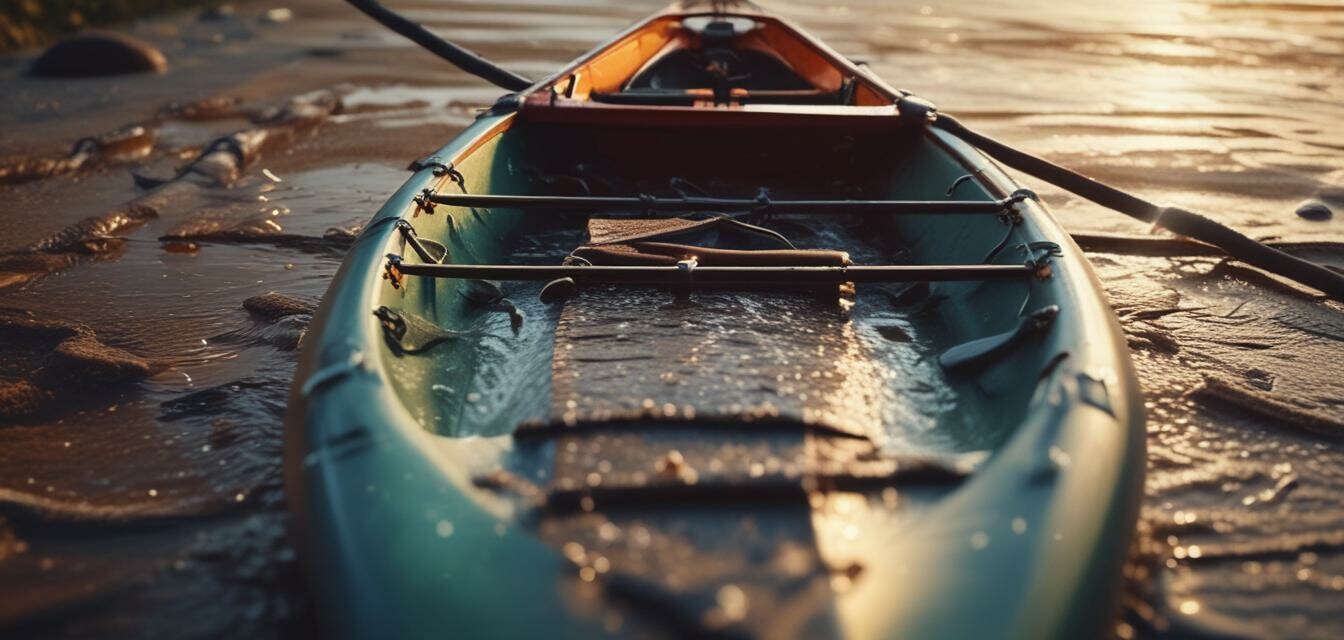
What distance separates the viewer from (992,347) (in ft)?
7.78

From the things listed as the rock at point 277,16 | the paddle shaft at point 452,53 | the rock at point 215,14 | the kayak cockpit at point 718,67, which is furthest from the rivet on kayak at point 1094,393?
the rock at point 215,14

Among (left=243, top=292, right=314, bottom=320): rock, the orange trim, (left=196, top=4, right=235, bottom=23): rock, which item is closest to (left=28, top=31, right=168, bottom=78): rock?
(left=196, top=4, right=235, bottom=23): rock

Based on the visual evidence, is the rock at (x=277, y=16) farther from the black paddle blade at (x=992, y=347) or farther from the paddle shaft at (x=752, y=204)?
the black paddle blade at (x=992, y=347)

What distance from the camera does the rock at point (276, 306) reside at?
357 cm

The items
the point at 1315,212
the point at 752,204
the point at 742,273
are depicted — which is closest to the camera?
the point at 742,273

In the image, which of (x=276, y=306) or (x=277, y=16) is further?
(x=277, y=16)

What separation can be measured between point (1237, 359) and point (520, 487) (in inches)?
111

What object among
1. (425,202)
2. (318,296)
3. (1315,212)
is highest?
(425,202)

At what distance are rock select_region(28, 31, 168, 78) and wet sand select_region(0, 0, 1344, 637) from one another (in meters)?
0.35

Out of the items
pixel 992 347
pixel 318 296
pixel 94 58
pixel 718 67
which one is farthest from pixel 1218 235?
pixel 94 58

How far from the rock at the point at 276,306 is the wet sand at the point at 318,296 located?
16 millimetres

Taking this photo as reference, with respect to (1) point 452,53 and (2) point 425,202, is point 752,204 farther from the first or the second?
(1) point 452,53

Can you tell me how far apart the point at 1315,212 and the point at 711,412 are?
4.68 m

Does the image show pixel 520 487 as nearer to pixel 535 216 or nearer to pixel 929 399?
pixel 929 399
